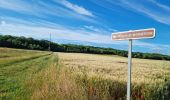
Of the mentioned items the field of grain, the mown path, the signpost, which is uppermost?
the signpost

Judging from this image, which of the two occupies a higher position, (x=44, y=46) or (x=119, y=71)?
(x=44, y=46)

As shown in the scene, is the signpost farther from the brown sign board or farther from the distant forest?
the distant forest

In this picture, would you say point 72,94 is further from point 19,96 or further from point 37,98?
point 19,96

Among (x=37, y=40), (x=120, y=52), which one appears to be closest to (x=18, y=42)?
(x=37, y=40)

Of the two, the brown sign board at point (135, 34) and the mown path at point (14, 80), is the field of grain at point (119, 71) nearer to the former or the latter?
the mown path at point (14, 80)

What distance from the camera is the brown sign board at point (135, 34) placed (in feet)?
21.9

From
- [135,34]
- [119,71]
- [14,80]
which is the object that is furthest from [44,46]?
[135,34]

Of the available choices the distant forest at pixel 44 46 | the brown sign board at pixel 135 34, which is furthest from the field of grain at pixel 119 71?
the distant forest at pixel 44 46

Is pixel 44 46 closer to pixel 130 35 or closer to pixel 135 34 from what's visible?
pixel 130 35

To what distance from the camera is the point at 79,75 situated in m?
11.5

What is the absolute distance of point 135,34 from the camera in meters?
7.19

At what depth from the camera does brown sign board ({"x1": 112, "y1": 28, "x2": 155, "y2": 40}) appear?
667 centimetres

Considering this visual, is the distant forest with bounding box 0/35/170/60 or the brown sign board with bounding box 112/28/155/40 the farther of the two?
the distant forest with bounding box 0/35/170/60

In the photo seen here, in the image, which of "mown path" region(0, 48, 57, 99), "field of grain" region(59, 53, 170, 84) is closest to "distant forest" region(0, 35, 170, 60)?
"field of grain" region(59, 53, 170, 84)
